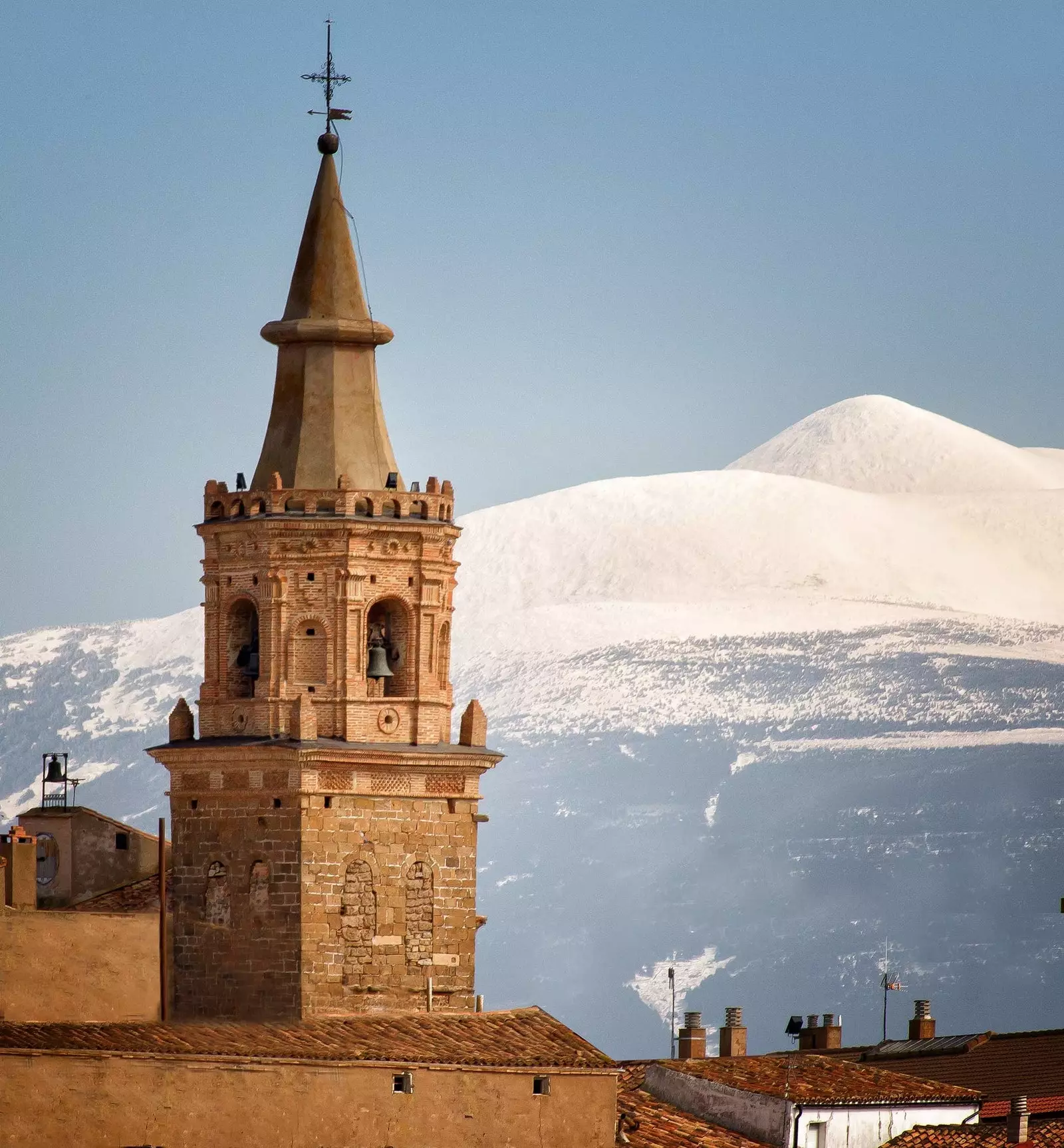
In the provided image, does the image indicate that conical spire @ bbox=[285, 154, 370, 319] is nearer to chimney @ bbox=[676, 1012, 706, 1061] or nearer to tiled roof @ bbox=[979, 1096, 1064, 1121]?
tiled roof @ bbox=[979, 1096, 1064, 1121]

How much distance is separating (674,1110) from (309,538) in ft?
43.6

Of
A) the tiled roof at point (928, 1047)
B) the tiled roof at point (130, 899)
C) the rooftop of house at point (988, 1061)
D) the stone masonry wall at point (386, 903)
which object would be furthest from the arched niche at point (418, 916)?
the tiled roof at point (928, 1047)

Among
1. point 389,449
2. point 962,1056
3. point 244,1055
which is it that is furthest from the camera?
point 962,1056

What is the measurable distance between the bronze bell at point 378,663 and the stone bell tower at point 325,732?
0.12 ft

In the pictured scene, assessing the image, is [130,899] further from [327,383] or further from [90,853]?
[327,383]

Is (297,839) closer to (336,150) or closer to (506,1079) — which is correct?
(506,1079)

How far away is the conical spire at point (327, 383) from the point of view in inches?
2552

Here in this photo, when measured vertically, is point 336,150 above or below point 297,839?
above

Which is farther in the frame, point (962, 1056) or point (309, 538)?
point (962, 1056)

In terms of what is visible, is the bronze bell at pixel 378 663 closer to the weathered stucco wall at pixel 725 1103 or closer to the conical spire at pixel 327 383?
the conical spire at pixel 327 383

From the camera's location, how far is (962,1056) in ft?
257

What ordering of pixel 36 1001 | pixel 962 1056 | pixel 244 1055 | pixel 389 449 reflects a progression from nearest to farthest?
pixel 244 1055, pixel 36 1001, pixel 389 449, pixel 962 1056

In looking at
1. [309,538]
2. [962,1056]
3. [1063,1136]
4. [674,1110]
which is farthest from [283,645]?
[962,1056]

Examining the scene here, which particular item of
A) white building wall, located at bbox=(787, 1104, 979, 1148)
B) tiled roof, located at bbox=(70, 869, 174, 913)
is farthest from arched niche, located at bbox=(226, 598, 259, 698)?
white building wall, located at bbox=(787, 1104, 979, 1148)
